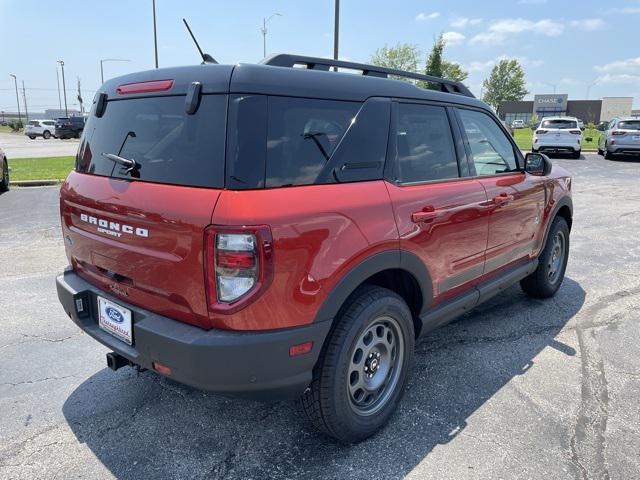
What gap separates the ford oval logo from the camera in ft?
8.25

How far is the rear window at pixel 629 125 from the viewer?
19.2 meters

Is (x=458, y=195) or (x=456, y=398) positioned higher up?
(x=458, y=195)

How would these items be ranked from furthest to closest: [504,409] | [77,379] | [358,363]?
1. [77,379]
2. [504,409]
3. [358,363]

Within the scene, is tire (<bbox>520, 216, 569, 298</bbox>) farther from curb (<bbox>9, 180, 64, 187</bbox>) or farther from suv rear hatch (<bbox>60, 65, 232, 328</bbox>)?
curb (<bbox>9, 180, 64, 187</bbox>)

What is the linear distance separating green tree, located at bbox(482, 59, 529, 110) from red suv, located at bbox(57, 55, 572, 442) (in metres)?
104

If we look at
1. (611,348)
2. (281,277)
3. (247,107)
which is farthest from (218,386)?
(611,348)

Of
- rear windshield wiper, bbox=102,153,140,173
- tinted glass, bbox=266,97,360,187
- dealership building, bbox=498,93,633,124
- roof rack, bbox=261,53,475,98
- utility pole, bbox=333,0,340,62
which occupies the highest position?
dealership building, bbox=498,93,633,124

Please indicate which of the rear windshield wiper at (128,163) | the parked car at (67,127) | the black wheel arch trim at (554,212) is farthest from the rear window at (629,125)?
the parked car at (67,127)

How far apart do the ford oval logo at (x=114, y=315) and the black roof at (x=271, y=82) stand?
44.8 inches

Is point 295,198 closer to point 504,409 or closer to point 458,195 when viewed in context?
point 458,195

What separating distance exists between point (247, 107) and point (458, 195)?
1574 millimetres

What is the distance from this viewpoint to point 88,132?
9.94 ft

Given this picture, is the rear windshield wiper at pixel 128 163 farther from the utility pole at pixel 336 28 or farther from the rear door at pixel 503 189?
the utility pole at pixel 336 28

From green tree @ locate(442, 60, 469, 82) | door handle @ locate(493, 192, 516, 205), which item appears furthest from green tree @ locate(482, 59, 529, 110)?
door handle @ locate(493, 192, 516, 205)
